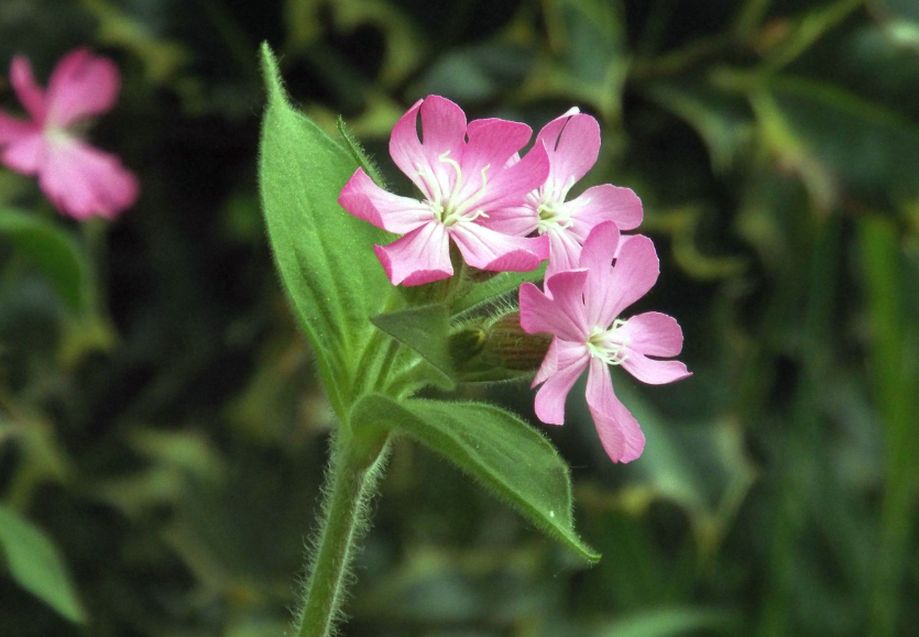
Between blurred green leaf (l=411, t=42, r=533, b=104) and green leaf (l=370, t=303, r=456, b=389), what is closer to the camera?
green leaf (l=370, t=303, r=456, b=389)


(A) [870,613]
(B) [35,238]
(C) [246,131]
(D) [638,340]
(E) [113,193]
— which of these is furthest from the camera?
(A) [870,613]

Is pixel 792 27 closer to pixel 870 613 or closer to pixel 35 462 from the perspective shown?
pixel 870 613

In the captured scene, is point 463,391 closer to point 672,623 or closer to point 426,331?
point 672,623

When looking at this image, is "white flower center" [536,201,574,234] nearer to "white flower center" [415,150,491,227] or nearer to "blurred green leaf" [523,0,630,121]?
"white flower center" [415,150,491,227]

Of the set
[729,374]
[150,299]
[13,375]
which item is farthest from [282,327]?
[729,374]

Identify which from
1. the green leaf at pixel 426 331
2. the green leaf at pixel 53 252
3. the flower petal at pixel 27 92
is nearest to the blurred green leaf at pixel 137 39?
the flower petal at pixel 27 92

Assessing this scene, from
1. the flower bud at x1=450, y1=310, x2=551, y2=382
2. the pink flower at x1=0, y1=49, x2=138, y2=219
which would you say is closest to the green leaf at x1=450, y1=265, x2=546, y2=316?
the flower bud at x1=450, y1=310, x2=551, y2=382

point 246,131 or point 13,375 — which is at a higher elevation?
point 246,131
